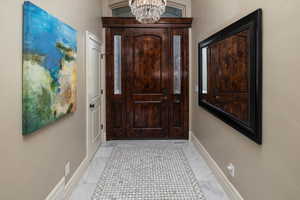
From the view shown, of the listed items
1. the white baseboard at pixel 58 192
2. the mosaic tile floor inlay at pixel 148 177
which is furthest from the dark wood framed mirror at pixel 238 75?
the white baseboard at pixel 58 192

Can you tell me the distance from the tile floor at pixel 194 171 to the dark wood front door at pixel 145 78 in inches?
22.8

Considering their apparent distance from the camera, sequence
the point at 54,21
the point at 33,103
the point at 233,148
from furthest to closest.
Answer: the point at 233,148
the point at 54,21
the point at 33,103

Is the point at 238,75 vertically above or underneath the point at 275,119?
above

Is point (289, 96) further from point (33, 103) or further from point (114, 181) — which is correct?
point (114, 181)

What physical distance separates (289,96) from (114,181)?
2174mm

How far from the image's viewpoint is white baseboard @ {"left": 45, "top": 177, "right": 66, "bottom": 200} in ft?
6.37

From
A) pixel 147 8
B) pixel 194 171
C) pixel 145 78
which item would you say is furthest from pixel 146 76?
pixel 194 171

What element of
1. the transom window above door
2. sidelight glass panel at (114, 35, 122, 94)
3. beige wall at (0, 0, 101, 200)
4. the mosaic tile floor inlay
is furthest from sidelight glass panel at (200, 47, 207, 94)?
beige wall at (0, 0, 101, 200)

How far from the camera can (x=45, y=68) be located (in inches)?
68.4

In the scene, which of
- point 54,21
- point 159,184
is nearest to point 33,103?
point 54,21

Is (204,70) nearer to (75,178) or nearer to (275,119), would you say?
(275,119)

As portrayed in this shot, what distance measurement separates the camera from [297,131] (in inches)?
50.9

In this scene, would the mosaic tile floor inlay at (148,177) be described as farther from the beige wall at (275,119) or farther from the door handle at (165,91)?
the door handle at (165,91)

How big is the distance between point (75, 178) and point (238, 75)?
2.20 metres
